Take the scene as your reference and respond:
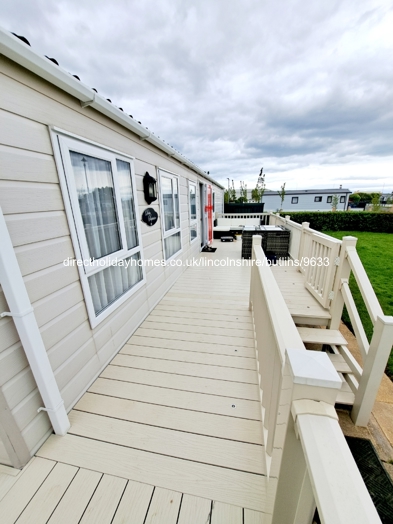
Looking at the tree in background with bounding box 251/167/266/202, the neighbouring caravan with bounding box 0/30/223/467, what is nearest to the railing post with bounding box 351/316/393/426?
the neighbouring caravan with bounding box 0/30/223/467

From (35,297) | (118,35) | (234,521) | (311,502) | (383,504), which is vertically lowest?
(383,504)

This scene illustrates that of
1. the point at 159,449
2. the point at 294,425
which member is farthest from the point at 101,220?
the point at 294,425

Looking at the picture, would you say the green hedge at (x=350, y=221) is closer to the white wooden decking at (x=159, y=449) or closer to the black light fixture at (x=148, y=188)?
the black light fixture at (x=148, y=188)

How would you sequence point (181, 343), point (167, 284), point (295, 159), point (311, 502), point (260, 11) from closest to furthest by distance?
1. point (311, 502)
2. point (181, 343)
3. point (260, 11)
4. point (167, 284)
5. point (295, 159)

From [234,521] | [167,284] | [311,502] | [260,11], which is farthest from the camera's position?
[167,284]

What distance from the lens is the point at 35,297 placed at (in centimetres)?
132

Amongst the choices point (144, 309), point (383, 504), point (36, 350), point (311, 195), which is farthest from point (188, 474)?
point (311, 195)

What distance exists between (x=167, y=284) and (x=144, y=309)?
930 millimetres

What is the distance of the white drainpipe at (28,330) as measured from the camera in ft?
3.53

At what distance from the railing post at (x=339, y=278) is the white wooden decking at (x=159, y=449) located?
1329 millimetres

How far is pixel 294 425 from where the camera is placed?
584 millimetres

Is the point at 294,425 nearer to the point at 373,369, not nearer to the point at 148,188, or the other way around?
the point at 373,369

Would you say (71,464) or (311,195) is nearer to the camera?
(71,464)

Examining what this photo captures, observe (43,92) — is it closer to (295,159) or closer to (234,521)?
(234,521)
